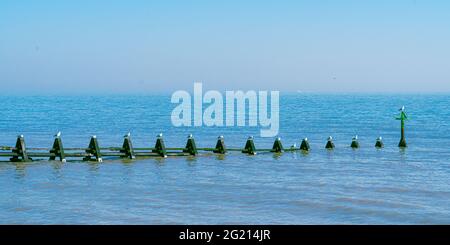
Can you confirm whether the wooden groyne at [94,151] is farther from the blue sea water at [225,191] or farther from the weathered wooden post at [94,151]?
the blue sea water at [225,191]

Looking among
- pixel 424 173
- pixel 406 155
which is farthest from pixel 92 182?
pixel 406 155

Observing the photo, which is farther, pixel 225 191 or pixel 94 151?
pixel 94 151

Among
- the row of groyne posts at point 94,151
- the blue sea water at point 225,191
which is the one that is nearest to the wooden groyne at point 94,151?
the row of groyne posts at point 94,151

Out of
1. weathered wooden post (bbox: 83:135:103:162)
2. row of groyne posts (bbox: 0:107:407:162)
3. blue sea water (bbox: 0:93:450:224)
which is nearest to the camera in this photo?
blue sea water (bbox: 0:93:450:224)

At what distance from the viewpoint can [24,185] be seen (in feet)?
85.0

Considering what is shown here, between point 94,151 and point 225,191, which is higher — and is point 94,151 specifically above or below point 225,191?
above

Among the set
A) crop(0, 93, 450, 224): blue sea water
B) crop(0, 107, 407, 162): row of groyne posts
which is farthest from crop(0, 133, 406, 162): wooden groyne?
crop(0, 93, 450, 224): blue sea water

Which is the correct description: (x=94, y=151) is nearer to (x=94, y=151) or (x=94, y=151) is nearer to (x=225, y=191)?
(x=94, y=151)

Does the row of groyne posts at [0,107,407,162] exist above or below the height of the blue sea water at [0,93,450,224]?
above

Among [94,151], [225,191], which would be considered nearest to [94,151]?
[94,151]

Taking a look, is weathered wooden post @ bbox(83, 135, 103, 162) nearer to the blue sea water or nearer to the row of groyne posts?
the row of groyne posts

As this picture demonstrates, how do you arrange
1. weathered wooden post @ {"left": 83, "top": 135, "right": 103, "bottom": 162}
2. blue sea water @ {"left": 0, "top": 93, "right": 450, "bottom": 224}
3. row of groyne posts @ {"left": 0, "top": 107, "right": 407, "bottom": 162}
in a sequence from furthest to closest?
weathered wooden post @ {"left": 83, "top": 135, "right": 103, "bottom": 162} → row of groyne posts @ {"left": 0, "top": 107, "right": 407, "bottom": 162} → blue sea water @ {"left": 0, "top": 93, "right": 450, "bottom": 224}

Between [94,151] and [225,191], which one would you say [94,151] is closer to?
[94,151]

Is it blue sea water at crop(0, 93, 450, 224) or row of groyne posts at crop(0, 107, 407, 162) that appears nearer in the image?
blue sea water at crop(0, 93, 450, 224)
